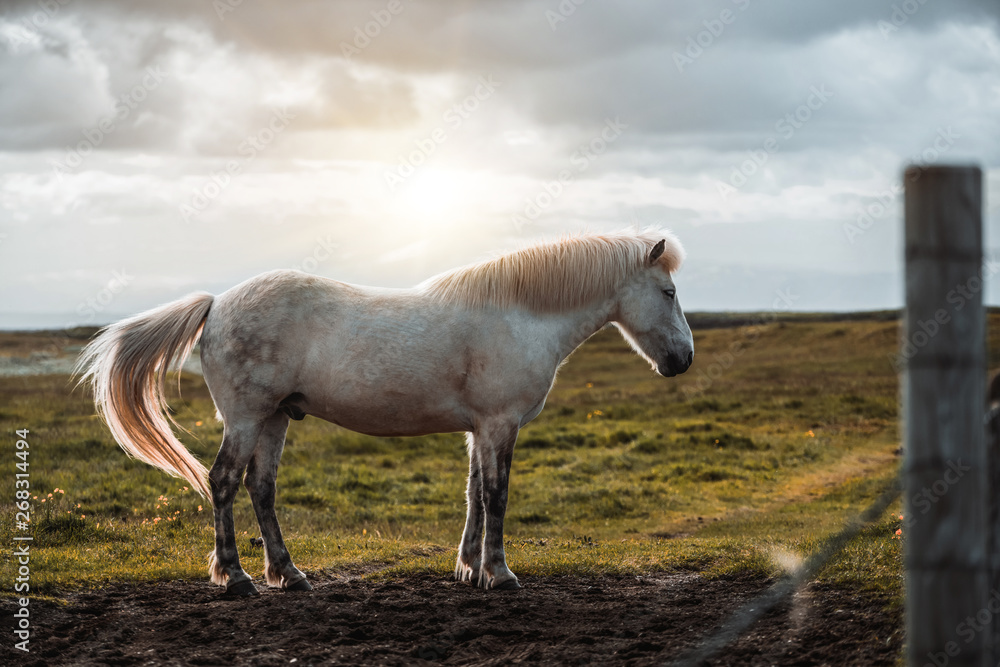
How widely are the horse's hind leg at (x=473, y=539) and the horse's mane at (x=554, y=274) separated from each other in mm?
1460

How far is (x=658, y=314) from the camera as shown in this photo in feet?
25.4

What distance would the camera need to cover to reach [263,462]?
7344mm

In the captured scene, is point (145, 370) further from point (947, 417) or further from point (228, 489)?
point (947, 417)

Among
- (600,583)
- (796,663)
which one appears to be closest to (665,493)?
(600,583)

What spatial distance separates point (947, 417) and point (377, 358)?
16.4 ft

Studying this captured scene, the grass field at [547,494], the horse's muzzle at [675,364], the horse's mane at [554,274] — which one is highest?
the horse's mane at [554,274]

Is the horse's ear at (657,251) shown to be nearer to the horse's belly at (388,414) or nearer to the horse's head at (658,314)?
the horse's head at (658,314)

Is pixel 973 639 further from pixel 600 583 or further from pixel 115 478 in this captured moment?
pixel 115 478

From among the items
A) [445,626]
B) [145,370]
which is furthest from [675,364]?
[145,370]

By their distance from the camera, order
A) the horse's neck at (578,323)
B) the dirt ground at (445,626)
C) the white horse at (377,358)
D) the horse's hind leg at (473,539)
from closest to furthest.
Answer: the dirt ground at (445,626)
the white horse at (377,358)
the horse's hind leg at (473,539)
the horse's neck at (578,323)

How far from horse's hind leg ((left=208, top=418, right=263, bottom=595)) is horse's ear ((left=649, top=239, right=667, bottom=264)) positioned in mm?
3926

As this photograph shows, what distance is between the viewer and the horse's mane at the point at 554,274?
24.4 feet

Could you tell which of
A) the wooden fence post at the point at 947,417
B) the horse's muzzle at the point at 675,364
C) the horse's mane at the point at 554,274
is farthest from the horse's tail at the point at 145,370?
the wooden fence post at the point at 947,417

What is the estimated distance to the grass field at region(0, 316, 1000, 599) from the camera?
8.10 m
